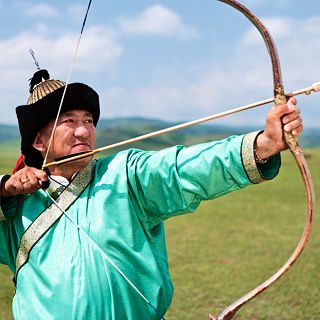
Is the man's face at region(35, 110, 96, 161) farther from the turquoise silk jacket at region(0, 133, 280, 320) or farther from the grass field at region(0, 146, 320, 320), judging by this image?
the grass field at region(0, 146, 320, 320)

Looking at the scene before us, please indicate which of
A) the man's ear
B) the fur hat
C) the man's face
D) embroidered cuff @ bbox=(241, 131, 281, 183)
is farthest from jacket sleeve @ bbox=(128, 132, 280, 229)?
the man's ear

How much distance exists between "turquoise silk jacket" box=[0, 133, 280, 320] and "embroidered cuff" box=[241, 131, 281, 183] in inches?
3.3

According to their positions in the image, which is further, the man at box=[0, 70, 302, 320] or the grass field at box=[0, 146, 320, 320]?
the grass field at box=[0, 146, 320, 320]

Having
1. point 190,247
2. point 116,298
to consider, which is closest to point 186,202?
point 116,298

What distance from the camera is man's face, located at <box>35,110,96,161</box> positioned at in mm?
2451

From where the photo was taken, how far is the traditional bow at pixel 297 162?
1.88 metres

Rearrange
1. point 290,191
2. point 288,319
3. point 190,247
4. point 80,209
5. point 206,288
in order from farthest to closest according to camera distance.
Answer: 1. point 290,191
2. point 190,247
3. point 206,288
4. point 288,319
5. point 80,209

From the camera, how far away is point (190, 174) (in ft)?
6.91

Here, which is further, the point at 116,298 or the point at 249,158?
the point at 116,298

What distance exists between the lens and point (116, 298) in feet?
7.43

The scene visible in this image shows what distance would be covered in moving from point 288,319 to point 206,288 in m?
1.29

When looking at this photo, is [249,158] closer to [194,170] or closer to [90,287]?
[194,170]

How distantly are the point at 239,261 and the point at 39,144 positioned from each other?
548 centimetres

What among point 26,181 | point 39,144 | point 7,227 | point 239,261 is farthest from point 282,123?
point 239,261
